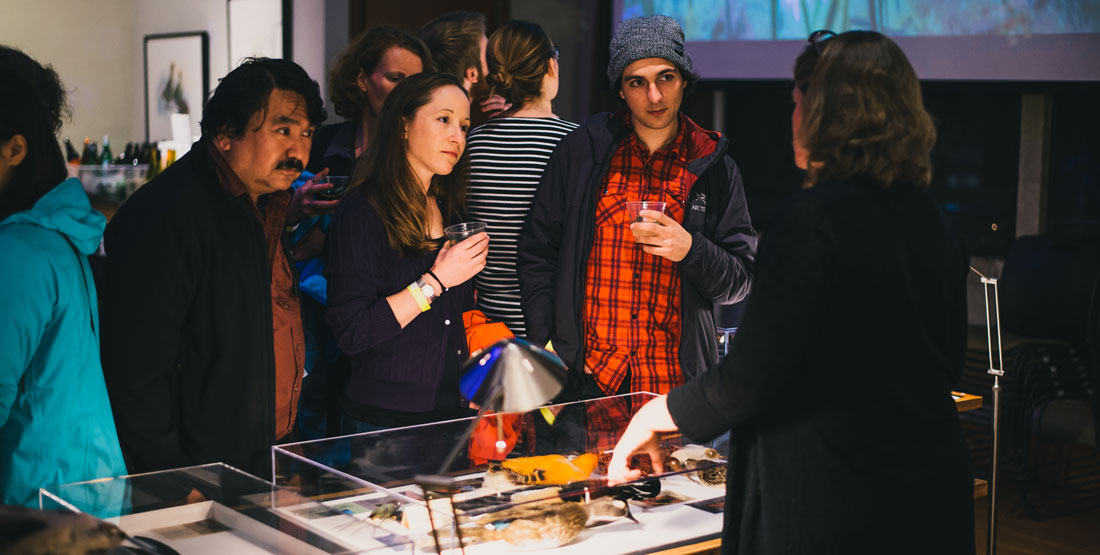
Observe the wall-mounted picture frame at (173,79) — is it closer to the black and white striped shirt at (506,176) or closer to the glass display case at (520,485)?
the black and white striped shirt at (506,176)

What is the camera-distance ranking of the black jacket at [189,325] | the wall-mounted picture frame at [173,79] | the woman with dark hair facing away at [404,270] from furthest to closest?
the wall-mounted picture frame at [173,79] → the woman with dark hair facing away at [404,270] → the black jacket at [189,325]

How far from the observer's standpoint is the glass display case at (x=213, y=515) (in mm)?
1744

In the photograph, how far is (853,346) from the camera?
5.52ft

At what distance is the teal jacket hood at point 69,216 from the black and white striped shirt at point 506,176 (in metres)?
1.25

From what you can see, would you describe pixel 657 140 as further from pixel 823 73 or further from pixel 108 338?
pixel 108 338

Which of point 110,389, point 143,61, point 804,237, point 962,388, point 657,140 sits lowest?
point 962,388

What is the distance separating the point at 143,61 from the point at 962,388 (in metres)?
6.18

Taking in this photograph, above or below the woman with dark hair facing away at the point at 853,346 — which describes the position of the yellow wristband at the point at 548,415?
below

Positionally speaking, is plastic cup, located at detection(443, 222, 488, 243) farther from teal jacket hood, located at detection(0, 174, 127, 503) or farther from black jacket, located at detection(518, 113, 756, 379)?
teal jacket hood, located at detection(0, 174, 127, 503)

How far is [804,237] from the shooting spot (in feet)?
5.41

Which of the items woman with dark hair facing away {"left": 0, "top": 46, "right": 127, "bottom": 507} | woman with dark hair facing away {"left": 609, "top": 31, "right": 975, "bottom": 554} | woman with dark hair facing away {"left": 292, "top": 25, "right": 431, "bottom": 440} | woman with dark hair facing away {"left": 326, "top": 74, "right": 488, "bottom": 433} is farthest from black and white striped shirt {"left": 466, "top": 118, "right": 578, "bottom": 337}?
woman with dark hair facing away {"left": 609, "top": 31, "right": 975, "bottom": 554}

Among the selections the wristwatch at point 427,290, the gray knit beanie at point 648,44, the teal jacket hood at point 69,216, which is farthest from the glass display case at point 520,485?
the gray knit beanie at point 648,44

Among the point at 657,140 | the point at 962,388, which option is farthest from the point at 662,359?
the point at 962,388

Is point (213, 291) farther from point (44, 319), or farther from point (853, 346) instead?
point (853, 346)
